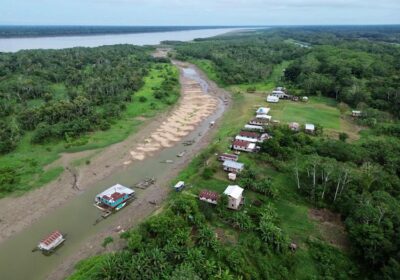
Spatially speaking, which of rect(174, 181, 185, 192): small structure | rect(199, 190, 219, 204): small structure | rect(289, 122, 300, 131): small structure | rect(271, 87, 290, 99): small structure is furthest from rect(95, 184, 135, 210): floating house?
rect(271, 87, 290, 99): small structure

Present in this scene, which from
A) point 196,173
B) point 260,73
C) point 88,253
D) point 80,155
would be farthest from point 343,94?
point 88,253

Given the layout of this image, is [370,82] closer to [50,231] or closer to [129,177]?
[129,177]

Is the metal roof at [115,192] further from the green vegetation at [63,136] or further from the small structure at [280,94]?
the small structure at [280,94]

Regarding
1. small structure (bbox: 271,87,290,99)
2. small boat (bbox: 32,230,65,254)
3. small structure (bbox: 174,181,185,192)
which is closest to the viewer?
small boat (bbox: 32,230,65,254)

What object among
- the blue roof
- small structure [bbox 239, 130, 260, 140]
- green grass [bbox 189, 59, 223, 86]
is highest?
the blue roof

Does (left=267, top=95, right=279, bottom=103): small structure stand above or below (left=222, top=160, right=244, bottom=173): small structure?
below

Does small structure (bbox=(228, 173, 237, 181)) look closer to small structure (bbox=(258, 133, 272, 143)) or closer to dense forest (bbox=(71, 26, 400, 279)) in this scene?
dense forest (bbox=(71, 26, 400, 279))
